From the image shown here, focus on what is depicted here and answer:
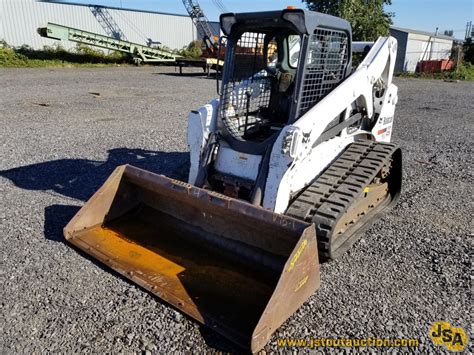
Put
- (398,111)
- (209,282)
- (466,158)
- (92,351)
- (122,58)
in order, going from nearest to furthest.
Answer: (92,351) → (209,282) → (466,158) → (398,111) → (122,58)

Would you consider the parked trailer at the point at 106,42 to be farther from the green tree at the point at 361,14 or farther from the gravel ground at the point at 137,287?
the gravel ground at the point at 137,287

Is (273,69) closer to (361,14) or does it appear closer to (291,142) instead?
(291,142)

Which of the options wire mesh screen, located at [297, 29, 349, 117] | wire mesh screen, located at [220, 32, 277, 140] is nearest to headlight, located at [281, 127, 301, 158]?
wire mesh screen, located at [297, 29, 349, 117]

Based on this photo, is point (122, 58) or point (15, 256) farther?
point (122, 58)

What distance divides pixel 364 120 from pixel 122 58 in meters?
24.8

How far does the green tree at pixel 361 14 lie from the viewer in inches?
953

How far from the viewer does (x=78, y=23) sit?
28266 millimetres

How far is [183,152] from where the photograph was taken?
23.1 ft

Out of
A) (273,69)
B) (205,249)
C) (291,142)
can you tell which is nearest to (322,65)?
(273,69)

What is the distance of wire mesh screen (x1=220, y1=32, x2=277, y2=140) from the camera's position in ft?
14.1

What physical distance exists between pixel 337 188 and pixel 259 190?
2.38 feet

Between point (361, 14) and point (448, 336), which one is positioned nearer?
point (448, 336)

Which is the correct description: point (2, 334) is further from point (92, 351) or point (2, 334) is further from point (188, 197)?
point (188, 197)

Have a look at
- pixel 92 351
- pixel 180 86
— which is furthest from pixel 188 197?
pixel 180 86
